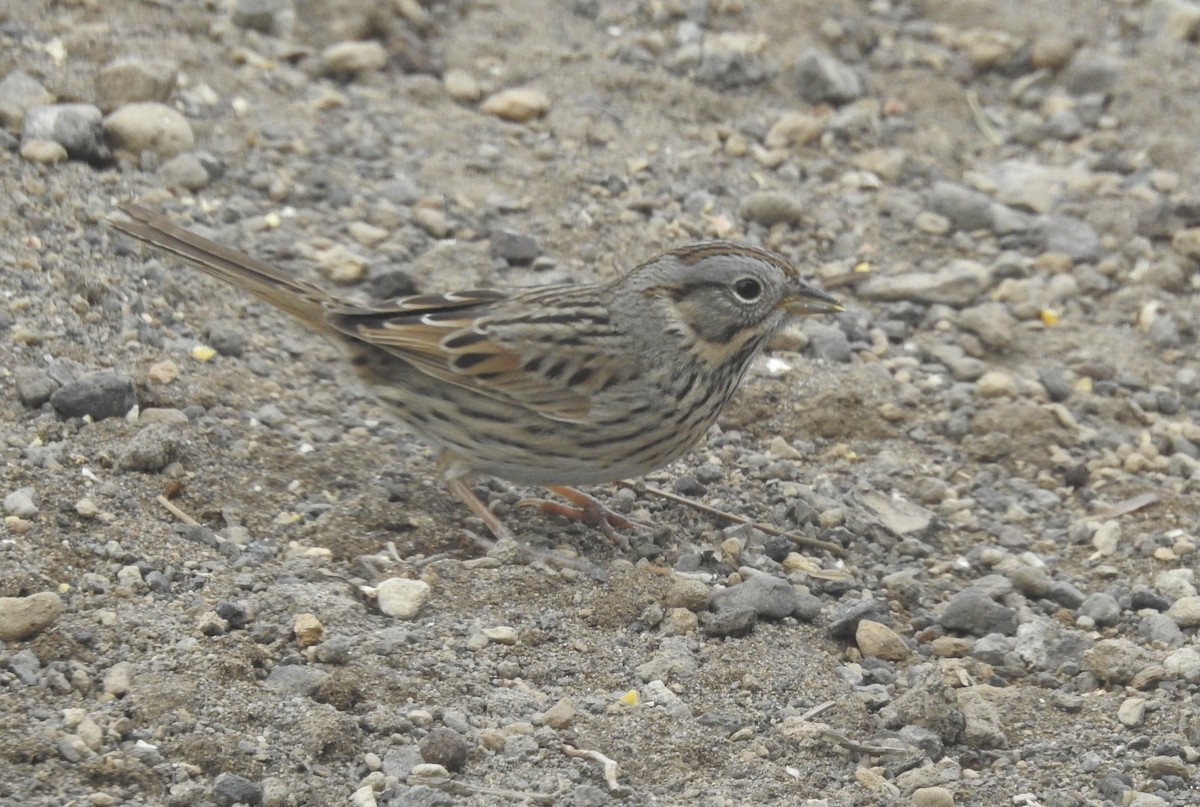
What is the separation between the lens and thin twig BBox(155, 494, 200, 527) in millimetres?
5770

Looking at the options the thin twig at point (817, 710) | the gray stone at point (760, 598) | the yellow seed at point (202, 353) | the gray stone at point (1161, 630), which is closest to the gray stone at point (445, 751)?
the thin twig at point (817, 710)

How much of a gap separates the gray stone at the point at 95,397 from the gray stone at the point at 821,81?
4.38 meters

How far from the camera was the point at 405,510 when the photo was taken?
626 centimetres

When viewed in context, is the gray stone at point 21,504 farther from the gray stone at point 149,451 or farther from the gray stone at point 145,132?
the gray stone at point 145,132

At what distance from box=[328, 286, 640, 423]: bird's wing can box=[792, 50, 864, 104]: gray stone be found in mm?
3281

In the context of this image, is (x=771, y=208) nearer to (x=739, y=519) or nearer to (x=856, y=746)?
(x=739, y=519)

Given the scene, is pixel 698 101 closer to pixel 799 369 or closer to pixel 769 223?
pixel 769 223

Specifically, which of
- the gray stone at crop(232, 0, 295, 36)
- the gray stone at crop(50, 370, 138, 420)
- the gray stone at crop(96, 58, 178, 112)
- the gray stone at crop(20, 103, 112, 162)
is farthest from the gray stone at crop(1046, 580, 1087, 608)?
the gray stone at crop(232, 0, 295, 36)

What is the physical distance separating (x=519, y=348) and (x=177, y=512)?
1.32 meters

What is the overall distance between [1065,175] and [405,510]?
4380 millimetres

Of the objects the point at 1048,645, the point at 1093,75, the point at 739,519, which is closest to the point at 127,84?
the point at 739,519

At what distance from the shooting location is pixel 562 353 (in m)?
6.30

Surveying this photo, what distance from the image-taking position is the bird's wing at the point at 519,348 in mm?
6215

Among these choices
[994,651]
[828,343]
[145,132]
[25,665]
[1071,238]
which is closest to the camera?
[25,665]
